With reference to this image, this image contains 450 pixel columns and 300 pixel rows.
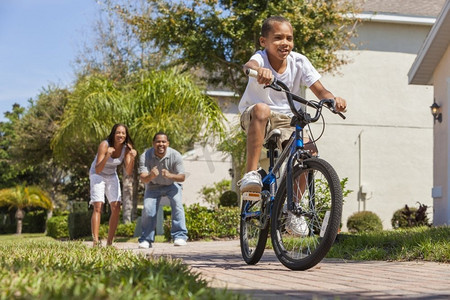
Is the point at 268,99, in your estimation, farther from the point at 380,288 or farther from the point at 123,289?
the point at 123,289

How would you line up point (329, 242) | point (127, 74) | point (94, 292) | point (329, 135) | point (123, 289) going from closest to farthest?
point (94, 292), point (123, 289), point (329, 242), point (329, 135), point (127, 74)

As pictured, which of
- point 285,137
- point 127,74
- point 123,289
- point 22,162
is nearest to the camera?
point 123,289

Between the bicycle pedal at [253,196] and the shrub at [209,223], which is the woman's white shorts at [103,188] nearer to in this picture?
the bicycle pedal at [253,196]

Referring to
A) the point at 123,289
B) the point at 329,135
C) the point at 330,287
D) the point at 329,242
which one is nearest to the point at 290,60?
the point at 329,242

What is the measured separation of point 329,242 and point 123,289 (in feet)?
6.87

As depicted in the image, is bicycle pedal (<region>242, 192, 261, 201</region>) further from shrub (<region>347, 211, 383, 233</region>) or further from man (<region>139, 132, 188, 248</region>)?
shrub (<region>347, 211, 383, 233</region>)

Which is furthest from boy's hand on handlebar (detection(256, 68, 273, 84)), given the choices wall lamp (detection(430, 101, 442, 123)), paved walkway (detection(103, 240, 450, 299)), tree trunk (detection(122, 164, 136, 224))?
tree trunk (detection(122, 164, 136, 224))

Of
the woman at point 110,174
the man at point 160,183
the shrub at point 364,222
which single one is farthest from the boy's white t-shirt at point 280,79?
the shrub at point 364,222

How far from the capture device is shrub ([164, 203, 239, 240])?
16516 millimetres

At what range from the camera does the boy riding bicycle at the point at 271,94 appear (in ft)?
18.9

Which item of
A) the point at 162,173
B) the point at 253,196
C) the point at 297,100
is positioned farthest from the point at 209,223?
the point at 297,100

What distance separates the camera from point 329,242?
4.94 meters

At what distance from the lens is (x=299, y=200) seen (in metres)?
5.43

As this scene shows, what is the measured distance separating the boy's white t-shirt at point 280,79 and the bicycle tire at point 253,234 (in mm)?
865
